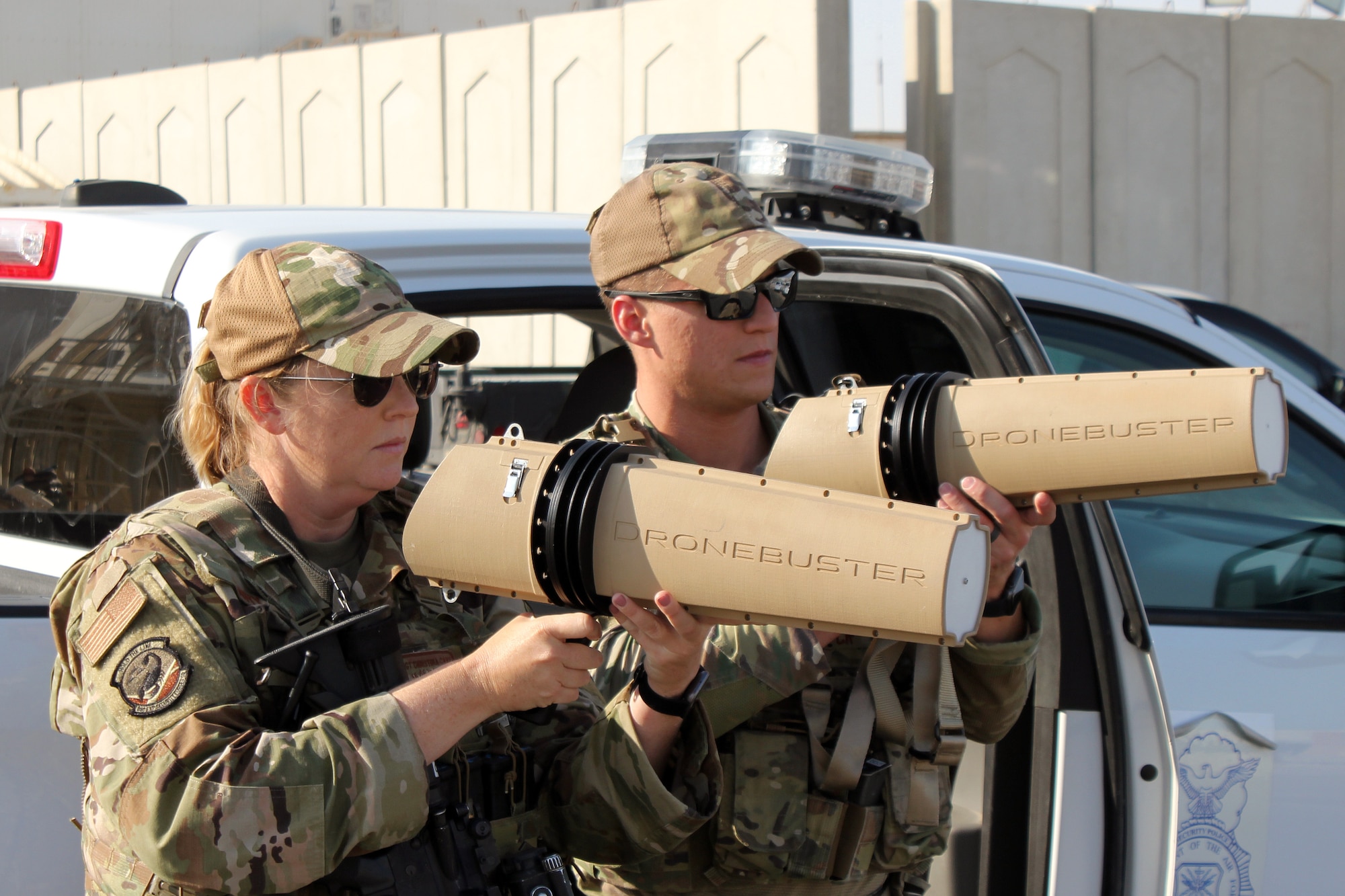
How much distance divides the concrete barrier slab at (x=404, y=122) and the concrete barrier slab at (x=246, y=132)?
4.08ft

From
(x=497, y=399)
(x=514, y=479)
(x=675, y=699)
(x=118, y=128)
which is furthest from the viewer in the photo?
(x=118, y=128)

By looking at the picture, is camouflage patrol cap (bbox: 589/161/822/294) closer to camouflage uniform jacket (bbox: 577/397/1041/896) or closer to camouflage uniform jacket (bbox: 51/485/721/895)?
camouflage uniform jacket (bbox: 577/397/1041/896)

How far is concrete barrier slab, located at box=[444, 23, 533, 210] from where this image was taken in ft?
36.9

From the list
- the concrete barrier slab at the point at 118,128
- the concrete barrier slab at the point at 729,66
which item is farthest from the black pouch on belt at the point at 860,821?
the concrete barrier slab at the point at 118,128

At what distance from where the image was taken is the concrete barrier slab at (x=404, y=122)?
1180cm

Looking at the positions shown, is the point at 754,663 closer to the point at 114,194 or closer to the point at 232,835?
the point at 232,835

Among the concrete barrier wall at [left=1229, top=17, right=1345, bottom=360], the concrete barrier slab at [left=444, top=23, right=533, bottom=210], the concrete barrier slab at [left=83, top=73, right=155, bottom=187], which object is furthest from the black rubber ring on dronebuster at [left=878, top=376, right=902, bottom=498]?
the concrete barrier slab at [left=83, top=73, right=155, bottom=187]

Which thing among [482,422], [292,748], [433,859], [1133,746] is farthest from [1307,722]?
[482,422]

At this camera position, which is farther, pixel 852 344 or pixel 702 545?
pixel 852 344

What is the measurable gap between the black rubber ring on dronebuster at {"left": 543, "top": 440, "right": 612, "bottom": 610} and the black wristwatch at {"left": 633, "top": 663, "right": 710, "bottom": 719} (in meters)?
0.29

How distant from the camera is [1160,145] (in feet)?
33.1

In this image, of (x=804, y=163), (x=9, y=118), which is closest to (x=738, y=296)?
(x=804, y=163)

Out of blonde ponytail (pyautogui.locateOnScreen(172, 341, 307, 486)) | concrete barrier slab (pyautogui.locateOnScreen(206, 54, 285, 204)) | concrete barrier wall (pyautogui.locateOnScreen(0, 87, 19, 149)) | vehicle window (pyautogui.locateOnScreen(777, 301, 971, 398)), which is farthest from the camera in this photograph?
concrete barrier wall (pyautogui.locateOnScreen(0, 87, 19, 149))

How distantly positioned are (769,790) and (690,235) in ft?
2.78
